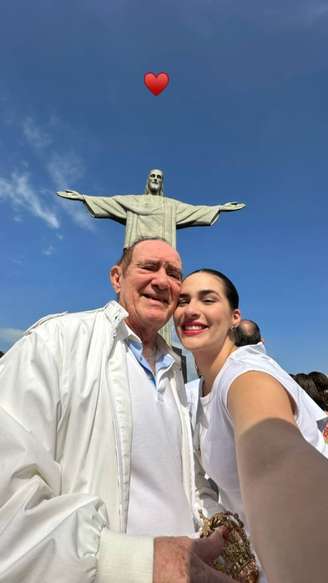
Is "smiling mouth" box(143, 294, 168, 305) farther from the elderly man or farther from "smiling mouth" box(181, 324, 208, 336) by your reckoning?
"smiling mouth" box(181, 324, 208, 336)

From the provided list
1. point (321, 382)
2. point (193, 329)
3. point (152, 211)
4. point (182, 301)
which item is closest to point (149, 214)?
point (152, 211)

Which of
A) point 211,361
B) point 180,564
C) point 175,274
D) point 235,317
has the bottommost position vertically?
point 180,564

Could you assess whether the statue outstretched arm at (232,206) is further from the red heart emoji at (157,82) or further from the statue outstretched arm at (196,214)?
the red heart emoji at (157,82)

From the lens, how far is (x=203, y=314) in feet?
6.85

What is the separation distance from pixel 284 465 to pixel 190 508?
1256mm

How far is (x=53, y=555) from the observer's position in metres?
0.94

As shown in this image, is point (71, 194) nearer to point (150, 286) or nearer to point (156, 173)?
point (156, 173)

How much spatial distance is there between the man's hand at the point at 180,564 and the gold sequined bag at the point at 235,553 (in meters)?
0.24

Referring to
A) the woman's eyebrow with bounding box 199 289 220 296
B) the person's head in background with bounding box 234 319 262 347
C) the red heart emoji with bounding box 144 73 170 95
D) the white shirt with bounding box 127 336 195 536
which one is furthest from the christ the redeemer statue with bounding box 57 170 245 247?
the white shirt with bounding box 127 336 195 536

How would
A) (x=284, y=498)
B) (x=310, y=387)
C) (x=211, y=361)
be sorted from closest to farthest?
(x=284, y=498), (x=211, y=361), (x=310, y=387)

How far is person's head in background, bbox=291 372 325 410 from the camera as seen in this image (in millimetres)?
3715

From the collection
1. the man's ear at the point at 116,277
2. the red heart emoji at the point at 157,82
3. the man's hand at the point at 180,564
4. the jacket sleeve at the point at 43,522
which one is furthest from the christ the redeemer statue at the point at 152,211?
the man's hand at the point at 180,564

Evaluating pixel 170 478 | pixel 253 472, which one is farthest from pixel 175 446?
pixel 253 472

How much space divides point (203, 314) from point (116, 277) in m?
0.69
